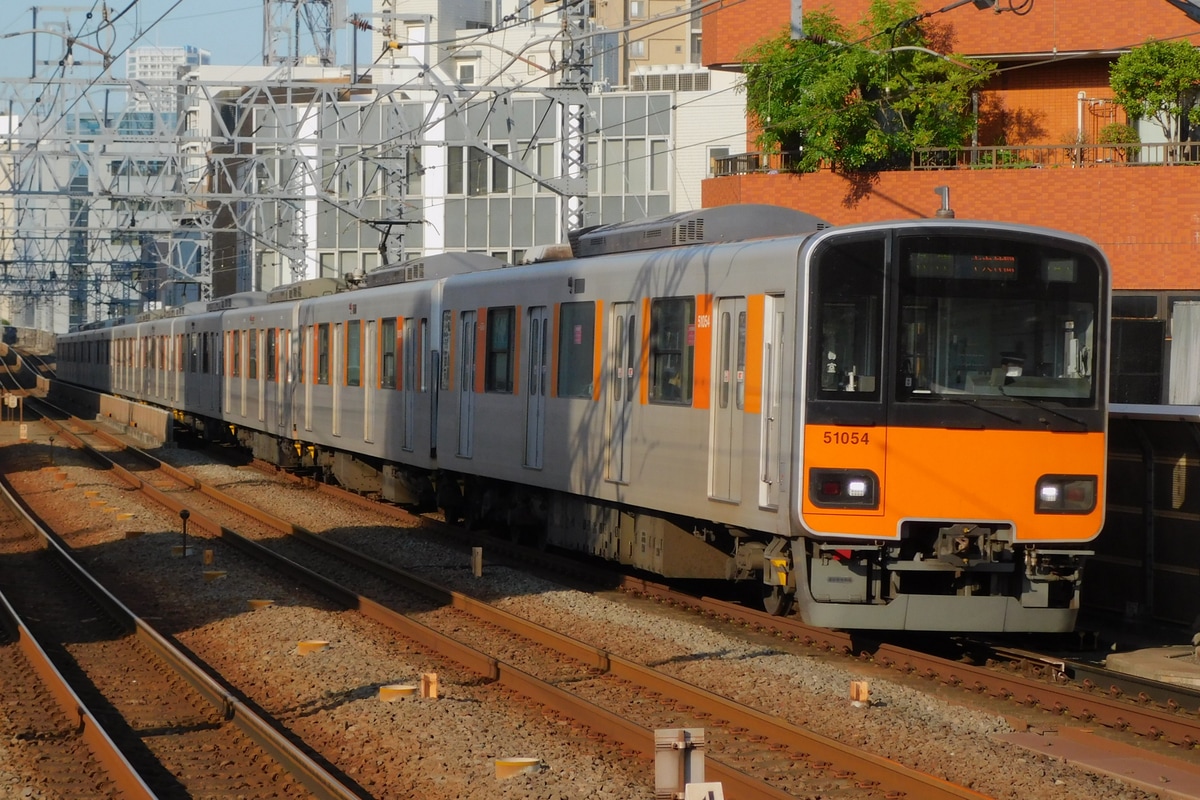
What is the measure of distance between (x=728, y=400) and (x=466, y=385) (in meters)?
5.84

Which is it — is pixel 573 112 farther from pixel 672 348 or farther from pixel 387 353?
pixel 672 348

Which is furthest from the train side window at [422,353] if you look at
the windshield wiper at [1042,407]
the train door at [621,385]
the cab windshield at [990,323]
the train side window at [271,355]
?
the windshield wiper at [1042,407]

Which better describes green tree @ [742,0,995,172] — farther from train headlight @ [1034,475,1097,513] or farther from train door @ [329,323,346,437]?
train headlight @ [1034,475,1097,513]

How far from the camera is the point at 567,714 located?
8414 millimetres

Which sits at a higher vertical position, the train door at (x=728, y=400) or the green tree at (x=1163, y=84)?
the green tree at (x=1163, y=84)

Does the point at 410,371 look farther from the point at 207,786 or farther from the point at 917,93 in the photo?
the point at 207,786

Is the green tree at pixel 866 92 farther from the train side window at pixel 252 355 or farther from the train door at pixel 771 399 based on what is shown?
the train door at pixel 771 399

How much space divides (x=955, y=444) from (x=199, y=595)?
22.1ft

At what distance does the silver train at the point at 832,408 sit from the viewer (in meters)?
9.51

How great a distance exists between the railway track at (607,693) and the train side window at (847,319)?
2.09 m

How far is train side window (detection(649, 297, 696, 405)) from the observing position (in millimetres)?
11195

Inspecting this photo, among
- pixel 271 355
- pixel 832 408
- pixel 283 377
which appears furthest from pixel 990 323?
pixel 271 355

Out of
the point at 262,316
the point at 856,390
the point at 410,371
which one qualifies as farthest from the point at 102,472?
the point at 856,390

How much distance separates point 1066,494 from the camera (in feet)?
31.7
